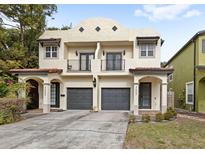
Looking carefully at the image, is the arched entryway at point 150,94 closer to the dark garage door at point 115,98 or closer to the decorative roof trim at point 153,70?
the dark garage door at point 115,98

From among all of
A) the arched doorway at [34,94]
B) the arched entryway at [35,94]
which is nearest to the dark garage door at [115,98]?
the arched entryway at [35,94]

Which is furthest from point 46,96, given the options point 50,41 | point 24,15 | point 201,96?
point 201,96

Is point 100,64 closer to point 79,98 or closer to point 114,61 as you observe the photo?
point 114,61

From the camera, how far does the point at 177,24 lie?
2220 centimetres

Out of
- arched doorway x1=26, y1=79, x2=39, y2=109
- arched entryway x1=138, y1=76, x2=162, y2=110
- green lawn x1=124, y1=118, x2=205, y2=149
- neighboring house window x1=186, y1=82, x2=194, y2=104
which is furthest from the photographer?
arched doorway x1=26, y1=79, x2=39, y2=109

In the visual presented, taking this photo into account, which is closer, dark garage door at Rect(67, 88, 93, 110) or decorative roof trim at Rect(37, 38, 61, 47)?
decorative roof trim at Rect(37, 38, 61, 47)

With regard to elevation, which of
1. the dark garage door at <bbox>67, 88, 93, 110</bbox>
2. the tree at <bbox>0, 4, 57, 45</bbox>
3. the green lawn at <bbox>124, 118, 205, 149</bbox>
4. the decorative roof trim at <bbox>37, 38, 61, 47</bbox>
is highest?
the tree at <bbox>0, 4, 57, 45</bbox>

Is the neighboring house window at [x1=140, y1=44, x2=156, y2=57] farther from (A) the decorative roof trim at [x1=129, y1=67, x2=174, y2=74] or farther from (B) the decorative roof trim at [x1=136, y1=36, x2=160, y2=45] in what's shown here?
(A) the decorative roof trim at [x1=129, y1=67, x2=174, y2=74]

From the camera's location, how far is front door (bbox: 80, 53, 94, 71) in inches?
974

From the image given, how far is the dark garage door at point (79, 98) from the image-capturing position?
2435cm

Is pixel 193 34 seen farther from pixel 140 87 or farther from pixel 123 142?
pixel 123 142

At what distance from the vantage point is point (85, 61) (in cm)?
2495

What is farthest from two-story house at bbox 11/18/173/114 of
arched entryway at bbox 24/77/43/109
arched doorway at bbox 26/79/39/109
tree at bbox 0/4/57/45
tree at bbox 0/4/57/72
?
tree at bbox 0/4/57/72

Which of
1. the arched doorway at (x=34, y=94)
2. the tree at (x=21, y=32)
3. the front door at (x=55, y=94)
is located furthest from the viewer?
the arched doorway at (x=34, y=94)
